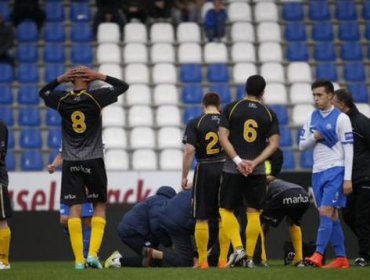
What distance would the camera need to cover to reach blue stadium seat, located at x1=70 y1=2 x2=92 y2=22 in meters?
22.6

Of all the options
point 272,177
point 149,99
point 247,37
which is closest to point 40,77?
point 149,99

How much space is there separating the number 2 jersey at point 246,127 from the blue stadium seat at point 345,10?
11653mm

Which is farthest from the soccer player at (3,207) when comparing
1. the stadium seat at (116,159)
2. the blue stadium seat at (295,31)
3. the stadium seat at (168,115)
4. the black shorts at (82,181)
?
the blue stadium seat at (295,31)

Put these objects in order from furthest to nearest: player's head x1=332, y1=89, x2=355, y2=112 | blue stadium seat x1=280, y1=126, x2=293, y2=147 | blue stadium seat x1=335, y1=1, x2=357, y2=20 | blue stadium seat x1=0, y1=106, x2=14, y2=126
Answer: blue stadium seat x1=335, y1=1, x2=357, y2=20
blue stadium seat x1=0, y1=106, x2=14, y2=126
blue stadium seat x1=280, y1=126, x2=293, y2=147
player's head x1=332, y1=89, x2=355, y2=112

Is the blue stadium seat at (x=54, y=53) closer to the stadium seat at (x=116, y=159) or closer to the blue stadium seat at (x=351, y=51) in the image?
the stadium seat at (x=116, y=159)

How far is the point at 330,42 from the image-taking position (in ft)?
74.7

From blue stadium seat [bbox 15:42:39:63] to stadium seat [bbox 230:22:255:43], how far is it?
3.96 metres

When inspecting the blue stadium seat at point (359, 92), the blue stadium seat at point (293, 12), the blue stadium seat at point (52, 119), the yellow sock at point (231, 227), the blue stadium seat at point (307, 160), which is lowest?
the yellow sock at point (231, 227)

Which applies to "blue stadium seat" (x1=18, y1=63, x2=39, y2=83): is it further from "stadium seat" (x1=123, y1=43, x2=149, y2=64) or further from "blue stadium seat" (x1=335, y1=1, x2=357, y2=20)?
"blue stadium seat" (x1=335, y1=1, x2=357, y2=20)

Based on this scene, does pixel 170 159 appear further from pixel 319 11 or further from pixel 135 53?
pixel 319 11

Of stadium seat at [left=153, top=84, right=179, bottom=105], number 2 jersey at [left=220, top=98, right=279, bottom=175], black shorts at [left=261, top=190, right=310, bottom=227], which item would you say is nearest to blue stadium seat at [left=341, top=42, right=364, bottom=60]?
stadium seat at [left=153, top=84, right=179, bottom=105]

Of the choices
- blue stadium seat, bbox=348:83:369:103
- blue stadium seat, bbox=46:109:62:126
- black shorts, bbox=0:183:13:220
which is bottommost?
black shorts, bbox=0:183:13:220

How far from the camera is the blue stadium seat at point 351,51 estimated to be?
22594 mm

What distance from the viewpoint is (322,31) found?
75.2ft
